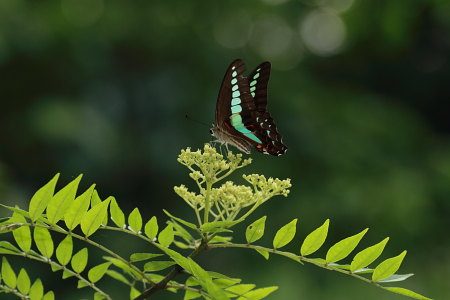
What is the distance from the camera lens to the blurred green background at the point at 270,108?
259 inches

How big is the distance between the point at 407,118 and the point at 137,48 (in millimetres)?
4109

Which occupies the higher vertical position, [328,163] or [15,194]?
[328,163]

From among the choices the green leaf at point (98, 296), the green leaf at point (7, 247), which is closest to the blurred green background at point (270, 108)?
the green leaf at point (98, 296)

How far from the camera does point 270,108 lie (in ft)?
24.4

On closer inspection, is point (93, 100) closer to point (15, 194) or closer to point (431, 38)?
point (15, 194)

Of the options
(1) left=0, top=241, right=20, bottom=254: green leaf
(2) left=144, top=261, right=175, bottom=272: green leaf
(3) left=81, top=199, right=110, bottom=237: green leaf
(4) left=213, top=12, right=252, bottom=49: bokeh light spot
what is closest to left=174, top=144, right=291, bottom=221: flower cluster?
(2) left=144, top=261, right=175, bottom=272: green leaf

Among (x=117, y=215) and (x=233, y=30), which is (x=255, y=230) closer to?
(x=117, y=215)

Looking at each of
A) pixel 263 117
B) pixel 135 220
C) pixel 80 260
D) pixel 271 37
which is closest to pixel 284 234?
pixel 135 220

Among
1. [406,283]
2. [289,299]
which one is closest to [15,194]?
[289,299]

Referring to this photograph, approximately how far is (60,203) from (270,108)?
6.00m

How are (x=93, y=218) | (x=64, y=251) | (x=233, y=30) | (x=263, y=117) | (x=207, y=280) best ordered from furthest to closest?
(x=233, y=30) < (x=263, y=117) < (x=64, y=251) < (x=93, y=218) < (x=207, y=280)

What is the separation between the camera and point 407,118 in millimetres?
8031

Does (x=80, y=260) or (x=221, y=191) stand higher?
(x=221, y=191)

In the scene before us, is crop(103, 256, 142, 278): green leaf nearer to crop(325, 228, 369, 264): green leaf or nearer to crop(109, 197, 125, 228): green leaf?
crop(109, 197, 125, 228): green leaf
